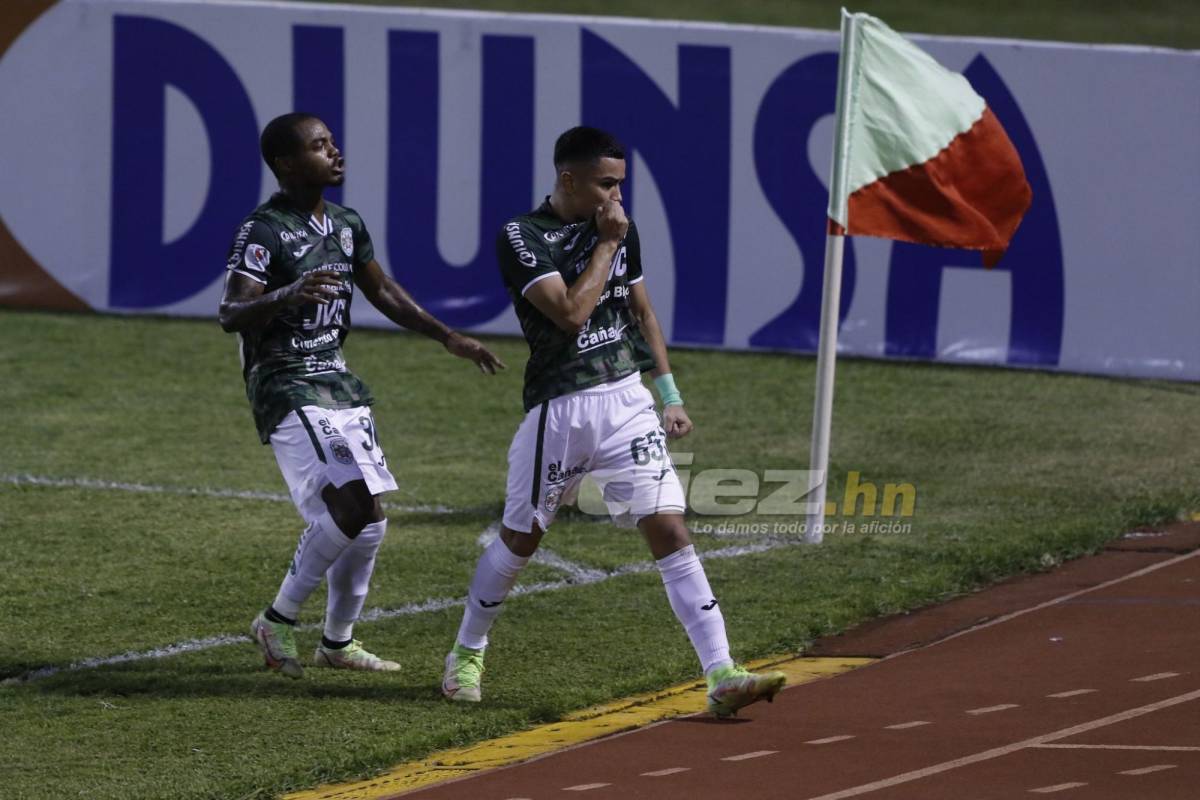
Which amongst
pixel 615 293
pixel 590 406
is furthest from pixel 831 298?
pixel 590 406

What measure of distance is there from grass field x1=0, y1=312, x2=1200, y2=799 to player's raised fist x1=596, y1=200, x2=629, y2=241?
1.65 metres

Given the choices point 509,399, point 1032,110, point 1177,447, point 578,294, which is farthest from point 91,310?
point 578,294

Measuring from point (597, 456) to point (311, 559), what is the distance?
1.20 metres

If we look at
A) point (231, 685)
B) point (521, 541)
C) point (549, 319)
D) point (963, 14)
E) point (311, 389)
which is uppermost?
point (963, 14)

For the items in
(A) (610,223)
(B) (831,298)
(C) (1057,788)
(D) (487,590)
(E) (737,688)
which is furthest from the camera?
(B) (831,298)

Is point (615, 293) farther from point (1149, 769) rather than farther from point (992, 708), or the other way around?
point (1149, 769)

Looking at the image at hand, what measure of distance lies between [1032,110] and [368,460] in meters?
7.21

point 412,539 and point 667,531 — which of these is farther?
point 412,539

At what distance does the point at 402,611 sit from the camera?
8.30 meters

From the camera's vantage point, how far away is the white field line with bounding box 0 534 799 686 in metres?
7.41

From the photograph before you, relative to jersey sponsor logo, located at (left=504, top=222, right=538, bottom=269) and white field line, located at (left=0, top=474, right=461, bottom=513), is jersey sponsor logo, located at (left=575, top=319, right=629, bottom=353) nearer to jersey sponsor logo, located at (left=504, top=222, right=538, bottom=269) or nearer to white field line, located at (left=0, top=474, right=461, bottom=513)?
jersey sponsor logo, located at (left=504, top=222, right=538, bottom=269)

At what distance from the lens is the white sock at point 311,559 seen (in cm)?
714

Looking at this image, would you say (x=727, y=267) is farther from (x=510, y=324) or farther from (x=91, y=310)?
(x=91, y=310)

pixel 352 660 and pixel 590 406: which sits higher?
pixel 590 406
